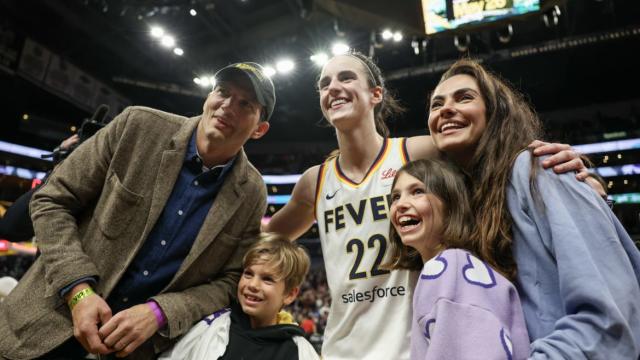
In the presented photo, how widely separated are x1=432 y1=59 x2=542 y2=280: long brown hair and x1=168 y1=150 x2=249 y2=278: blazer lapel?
44.4 inches

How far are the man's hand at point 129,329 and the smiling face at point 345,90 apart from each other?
128cm

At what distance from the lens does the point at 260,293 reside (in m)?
2.10

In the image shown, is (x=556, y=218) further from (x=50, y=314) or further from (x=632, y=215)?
(x=632, y=215)

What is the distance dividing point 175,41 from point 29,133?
7052 mm

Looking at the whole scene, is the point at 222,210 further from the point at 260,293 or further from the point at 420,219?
the point at 420,219

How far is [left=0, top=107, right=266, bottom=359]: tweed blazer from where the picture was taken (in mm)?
1654

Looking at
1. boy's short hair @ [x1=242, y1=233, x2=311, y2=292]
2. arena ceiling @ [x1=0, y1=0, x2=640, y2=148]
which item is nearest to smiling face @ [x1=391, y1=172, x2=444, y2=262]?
boy's short hair @ [x1=242, y1=233, x2=311, y2=292]

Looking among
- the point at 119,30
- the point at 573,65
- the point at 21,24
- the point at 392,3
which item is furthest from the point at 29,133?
the point at 573,65

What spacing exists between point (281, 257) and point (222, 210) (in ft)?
1.45

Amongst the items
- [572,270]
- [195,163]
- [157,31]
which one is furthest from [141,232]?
[157,31]

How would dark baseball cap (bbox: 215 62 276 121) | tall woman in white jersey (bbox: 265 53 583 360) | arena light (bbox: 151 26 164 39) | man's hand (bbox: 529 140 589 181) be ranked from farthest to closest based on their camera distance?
arena light (bbox: 151 26 164 39) → dark baseball cap (bbox: 215 62 276 121) → tall woman in white jersey (bbox: 265 53 583 360) → man's hand (bbox: 529 140 589 181)

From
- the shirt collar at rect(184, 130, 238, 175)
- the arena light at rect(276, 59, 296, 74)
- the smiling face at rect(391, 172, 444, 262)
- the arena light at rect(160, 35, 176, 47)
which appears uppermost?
the arena light at rect(160, 35, 176, 47)

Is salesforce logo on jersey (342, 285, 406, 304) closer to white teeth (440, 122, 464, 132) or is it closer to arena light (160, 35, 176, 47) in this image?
white teeth (440, 122, 464, 132)

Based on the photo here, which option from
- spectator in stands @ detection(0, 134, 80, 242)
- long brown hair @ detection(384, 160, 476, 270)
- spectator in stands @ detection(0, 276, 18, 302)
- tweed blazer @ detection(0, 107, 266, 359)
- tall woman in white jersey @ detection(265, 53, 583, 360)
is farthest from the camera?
spectator in stands @ detection(0, 276, 18, 302)
